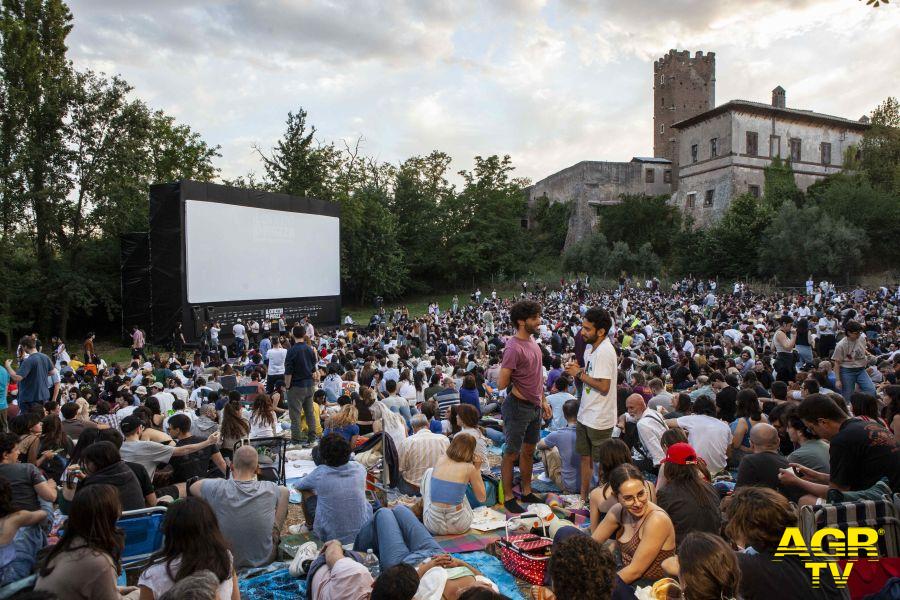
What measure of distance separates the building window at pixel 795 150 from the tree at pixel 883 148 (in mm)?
3339

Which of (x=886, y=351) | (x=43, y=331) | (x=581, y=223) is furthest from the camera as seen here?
(x=581, y=223)

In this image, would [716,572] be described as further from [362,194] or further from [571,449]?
[362,194]

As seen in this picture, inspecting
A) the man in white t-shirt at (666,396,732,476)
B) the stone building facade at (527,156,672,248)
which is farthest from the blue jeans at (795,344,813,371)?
the stone building facade at (527,156,672,248)

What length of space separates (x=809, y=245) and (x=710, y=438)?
2494cm

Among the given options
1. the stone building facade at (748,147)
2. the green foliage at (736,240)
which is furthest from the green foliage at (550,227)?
the green foliage at (736,240)

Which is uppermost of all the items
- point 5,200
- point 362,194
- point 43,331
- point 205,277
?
point 362,194

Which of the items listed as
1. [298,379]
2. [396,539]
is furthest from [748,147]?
[396,539]

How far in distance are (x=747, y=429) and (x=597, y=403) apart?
1769 millimetres

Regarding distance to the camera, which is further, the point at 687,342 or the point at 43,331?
the point at 43,331

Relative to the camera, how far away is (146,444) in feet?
14.8

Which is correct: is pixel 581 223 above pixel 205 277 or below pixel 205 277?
above

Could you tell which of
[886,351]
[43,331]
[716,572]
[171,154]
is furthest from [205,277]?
[716,572]

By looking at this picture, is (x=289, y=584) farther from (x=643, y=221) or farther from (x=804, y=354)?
(x=643, y=221)

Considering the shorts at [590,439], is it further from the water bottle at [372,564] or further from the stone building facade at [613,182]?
the stone building facade at [613,182]
